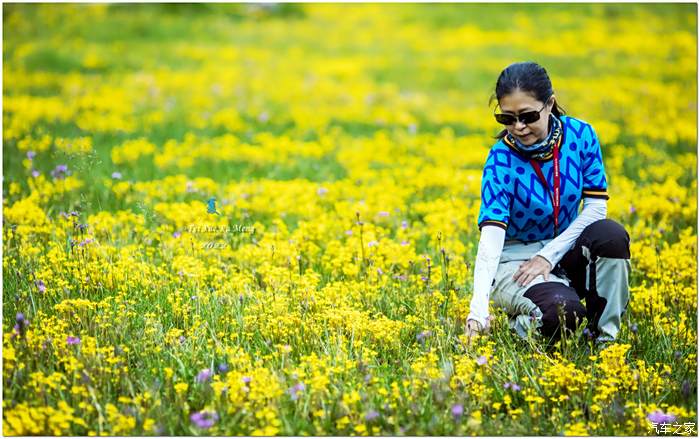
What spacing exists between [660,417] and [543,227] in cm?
138

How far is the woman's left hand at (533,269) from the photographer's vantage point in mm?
4191

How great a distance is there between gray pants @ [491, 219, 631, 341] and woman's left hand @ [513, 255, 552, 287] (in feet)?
0.13

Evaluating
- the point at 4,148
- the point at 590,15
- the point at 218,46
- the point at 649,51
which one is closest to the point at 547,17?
the point at 590,15

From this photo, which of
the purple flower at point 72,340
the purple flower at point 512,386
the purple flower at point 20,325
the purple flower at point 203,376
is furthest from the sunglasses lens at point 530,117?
the purple flower at point 20,325

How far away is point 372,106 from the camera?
12094mm

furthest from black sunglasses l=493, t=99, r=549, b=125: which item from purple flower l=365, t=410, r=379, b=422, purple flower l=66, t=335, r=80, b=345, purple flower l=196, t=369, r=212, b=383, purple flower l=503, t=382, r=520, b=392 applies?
purple flower l=66, t=335, r=80, b=345

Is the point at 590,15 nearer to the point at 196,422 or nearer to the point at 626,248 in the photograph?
the point at 626,248

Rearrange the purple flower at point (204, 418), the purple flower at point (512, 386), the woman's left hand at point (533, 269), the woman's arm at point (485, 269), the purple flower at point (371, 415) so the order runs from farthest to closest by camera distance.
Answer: the woman's left hand at point (533, 269), the woman's arm at point (485, 269), the purple flower at point (512, 386), the purple flower at point (371, 415), the purple flower at point (204, 418)

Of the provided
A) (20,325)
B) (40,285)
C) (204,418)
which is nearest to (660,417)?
(204,418)

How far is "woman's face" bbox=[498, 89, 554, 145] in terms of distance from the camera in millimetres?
4062

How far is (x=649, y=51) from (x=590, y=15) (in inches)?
211

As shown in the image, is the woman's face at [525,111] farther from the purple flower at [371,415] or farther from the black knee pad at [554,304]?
the purple flower at [371,415]

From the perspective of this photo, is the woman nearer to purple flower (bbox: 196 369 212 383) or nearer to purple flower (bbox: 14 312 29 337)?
purple flower (bbox: 196 369 212 383)

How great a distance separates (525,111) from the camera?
4078mm
